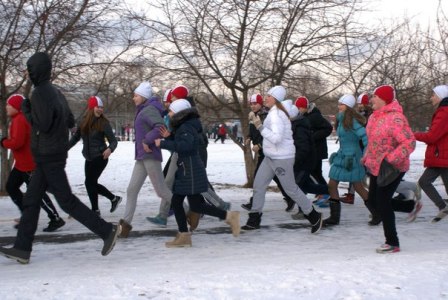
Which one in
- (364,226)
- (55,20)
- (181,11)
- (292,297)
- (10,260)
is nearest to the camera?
(292,297)

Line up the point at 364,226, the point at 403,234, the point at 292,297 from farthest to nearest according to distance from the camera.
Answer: the point at 364,226, the point at 403,234, the point at 292,297

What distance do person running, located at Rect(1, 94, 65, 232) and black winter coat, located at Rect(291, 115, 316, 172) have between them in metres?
3.06

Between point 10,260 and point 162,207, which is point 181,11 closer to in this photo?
point 162,207

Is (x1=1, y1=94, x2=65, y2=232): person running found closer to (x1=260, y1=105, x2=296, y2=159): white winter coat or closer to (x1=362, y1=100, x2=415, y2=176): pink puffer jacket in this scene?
(x1=260, y1=105, x2=296, y2=159): white winter coat

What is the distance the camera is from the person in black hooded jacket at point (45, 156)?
4.86 meters

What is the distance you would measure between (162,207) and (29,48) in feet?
13.7

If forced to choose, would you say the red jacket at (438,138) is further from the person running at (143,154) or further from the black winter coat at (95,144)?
the black winter coat at (95,144)

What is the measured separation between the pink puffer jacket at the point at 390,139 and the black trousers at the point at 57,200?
2.75 m

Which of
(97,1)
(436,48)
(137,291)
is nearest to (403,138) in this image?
(137,291)

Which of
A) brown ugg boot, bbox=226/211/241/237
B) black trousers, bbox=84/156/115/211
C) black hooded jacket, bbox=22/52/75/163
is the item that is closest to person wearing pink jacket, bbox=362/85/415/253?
brown ugg boot, bbox=226/211/241/237

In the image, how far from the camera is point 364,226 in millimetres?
6922

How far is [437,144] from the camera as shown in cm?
707

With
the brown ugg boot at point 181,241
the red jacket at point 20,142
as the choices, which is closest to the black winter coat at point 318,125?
the brown ugg boot at point 181,241

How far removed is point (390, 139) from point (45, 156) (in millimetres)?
3247
